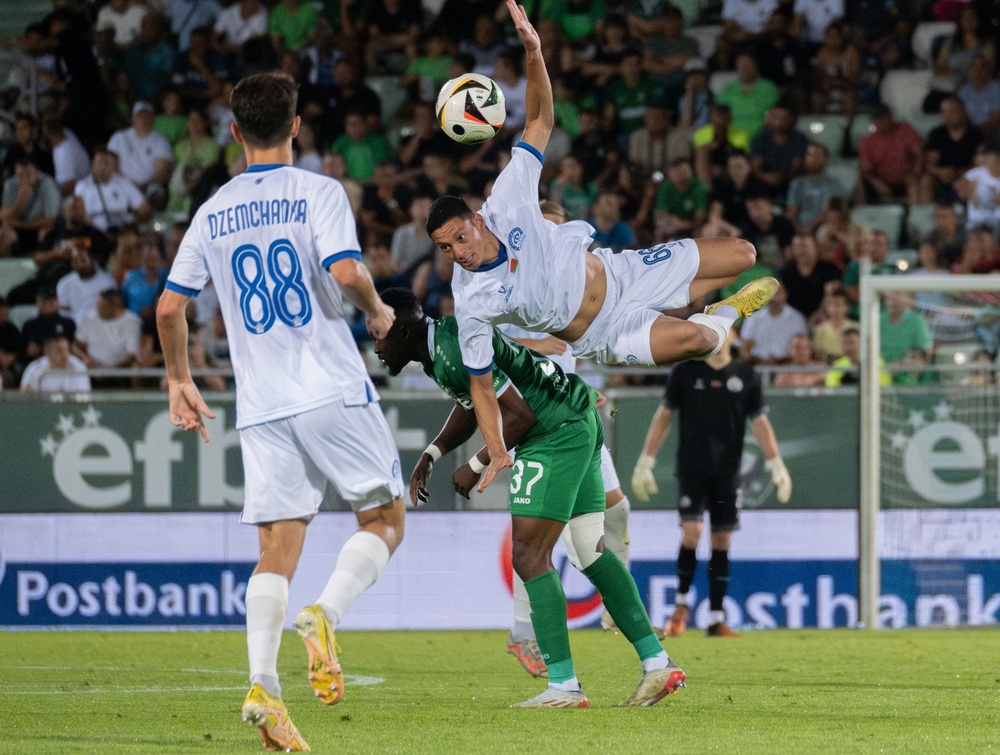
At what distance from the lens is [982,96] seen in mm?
16703

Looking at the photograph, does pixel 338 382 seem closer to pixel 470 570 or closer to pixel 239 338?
pixel 239 338

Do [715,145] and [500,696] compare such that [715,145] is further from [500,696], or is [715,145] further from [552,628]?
[552,628]

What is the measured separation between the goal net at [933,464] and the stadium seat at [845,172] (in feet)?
12.1

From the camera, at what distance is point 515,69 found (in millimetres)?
16969

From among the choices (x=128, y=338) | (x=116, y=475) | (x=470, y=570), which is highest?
(x=128, y=338)

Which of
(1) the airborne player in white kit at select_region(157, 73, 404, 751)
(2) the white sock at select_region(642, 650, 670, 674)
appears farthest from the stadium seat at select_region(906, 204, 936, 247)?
(1) the airborne player in white kit at select_region(157, 73, 404, 751)

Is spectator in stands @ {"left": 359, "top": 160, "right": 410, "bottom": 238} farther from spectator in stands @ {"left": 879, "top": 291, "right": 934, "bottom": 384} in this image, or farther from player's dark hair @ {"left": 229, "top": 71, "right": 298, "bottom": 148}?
player's dark hair @ {"left": 229, "top": 71, "right": 298, "bottom": 148}

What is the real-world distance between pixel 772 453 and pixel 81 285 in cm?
727

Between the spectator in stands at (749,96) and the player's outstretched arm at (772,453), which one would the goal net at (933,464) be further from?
the spectator in stands at (749,96)

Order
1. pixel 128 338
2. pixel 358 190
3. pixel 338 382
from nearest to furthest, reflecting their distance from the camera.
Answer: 1. pixel 338 382
2. pixel 128 338
3. pixel 358 190

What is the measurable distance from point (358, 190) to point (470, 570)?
211 inches

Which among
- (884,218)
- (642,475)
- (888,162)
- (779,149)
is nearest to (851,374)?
(642,475)

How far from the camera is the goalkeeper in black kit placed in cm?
1198

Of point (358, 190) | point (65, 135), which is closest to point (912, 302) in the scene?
point (358, 190)
